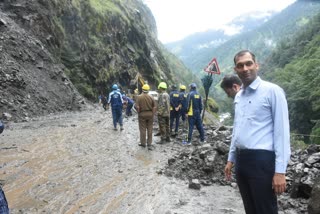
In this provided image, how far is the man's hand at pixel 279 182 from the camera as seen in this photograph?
8.78 ft

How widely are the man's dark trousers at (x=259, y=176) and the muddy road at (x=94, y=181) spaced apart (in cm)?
254

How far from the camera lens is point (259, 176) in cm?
282

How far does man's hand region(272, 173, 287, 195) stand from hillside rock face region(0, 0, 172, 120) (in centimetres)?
1382

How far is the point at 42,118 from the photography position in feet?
51.0

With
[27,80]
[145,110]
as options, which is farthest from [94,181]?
[27,80]

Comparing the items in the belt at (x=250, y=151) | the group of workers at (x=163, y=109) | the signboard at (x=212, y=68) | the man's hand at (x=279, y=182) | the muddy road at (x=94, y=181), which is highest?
the signboard at (x=212, y=68)

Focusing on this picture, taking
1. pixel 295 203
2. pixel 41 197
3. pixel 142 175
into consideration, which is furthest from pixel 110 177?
pixel 295 203

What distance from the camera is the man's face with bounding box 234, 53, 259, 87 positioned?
297 cm

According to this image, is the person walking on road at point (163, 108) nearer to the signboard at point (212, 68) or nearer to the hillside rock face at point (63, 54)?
the signboard at point (212, 68)

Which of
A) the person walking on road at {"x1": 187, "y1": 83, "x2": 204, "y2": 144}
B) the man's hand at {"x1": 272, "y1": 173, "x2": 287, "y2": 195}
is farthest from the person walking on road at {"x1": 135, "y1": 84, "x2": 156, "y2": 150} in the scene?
the man's hand at {"x1": 272, "y1": 173, "x2": 287, "y2": 195}

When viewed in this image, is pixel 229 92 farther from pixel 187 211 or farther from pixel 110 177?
pixel 110 177

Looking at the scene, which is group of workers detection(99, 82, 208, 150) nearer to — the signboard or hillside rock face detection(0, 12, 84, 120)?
the signboard

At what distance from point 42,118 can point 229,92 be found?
12913 millimetres

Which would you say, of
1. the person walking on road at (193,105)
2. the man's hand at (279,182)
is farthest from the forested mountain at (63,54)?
the man's hand at (279,182)
